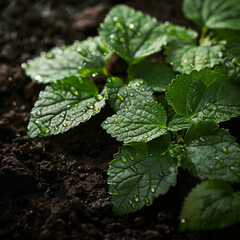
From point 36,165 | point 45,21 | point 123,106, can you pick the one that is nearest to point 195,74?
point 123,106

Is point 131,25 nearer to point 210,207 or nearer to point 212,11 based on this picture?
point 212,11

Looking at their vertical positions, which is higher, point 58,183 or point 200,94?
point 200,94

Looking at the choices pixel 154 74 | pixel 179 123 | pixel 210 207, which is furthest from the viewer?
pixel 154 74

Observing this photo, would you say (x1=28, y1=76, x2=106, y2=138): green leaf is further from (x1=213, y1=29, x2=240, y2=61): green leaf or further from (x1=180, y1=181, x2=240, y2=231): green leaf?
(x1=213, y1=29, x2=240, y2=61): green leaf

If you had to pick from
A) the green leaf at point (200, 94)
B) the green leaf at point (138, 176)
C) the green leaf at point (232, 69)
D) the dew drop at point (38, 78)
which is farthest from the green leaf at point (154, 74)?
the dew drop at point (38, 78)

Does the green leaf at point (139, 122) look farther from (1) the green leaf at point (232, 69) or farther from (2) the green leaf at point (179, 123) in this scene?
(1) the green leaf at point (232, 69)

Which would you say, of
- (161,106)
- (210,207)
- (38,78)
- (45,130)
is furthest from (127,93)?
(210,207)
